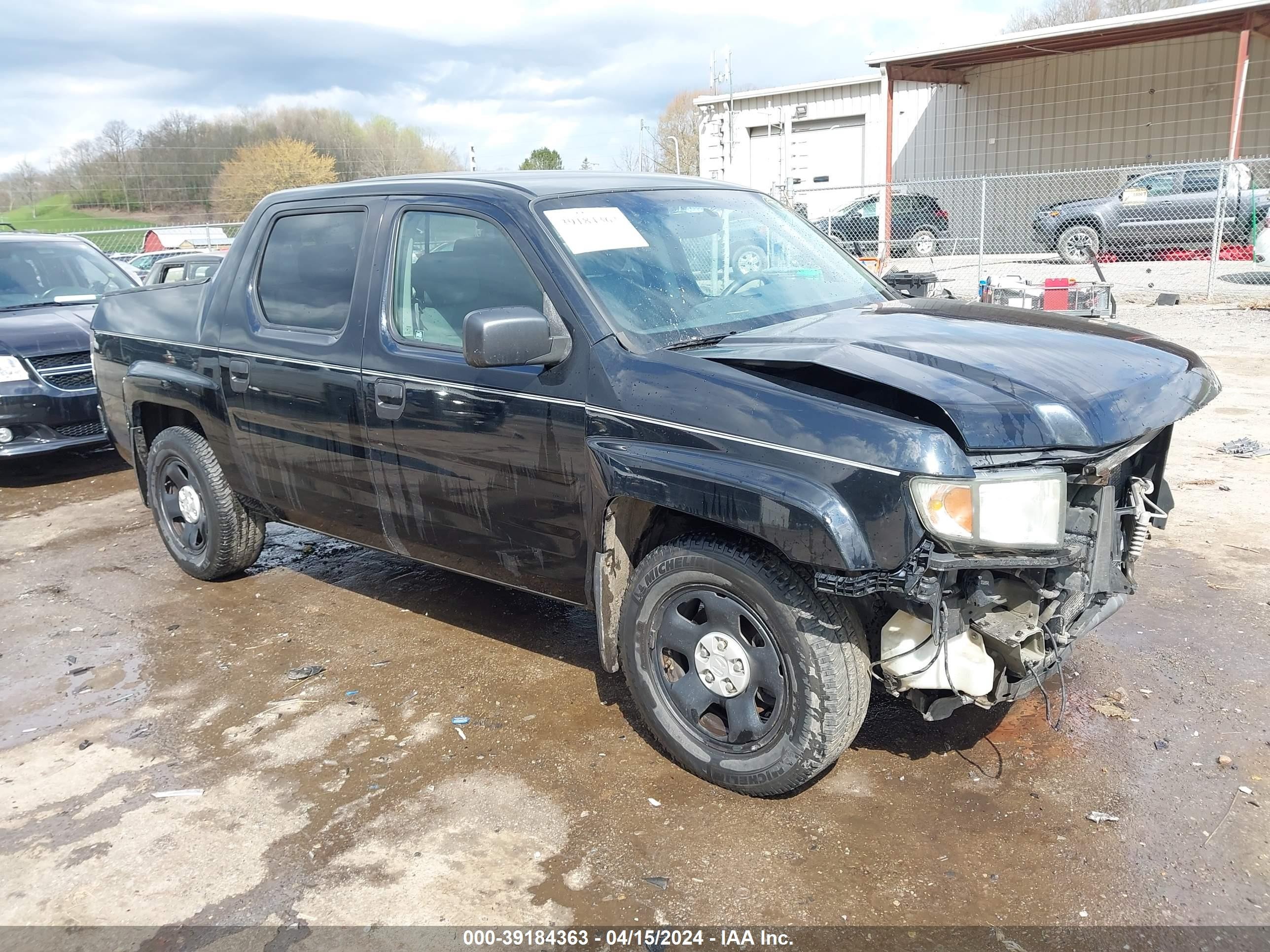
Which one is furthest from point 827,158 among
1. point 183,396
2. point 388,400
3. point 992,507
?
point 992,507

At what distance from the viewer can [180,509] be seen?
532cm

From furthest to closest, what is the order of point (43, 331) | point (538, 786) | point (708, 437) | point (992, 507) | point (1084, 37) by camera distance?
point (1084, 37) → point (43, 331) → point (538, 786) → point (708, 437) → point (992, 507)

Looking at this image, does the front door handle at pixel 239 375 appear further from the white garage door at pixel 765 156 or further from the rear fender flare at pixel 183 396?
the white garage door at pixel 765 156

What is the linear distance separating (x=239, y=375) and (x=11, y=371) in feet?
13.0

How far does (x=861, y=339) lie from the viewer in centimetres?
317

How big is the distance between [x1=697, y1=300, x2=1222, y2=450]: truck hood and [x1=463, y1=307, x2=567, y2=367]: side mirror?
547 mm

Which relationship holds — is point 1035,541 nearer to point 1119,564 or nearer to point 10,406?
point 1119,564

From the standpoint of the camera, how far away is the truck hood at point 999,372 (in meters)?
2.63

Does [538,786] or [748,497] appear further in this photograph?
[538,786]

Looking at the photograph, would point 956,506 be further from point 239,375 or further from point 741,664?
point 239,375

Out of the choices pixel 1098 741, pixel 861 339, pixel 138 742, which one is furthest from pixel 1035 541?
pixel 138 742

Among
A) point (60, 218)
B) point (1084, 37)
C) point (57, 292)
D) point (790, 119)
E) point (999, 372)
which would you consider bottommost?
point (999, 372)

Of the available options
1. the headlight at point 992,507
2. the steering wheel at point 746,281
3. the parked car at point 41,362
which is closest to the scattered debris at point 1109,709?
the headlight at point 992,507

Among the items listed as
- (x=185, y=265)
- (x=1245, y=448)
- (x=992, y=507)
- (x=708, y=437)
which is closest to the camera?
(x=992, y=507)
